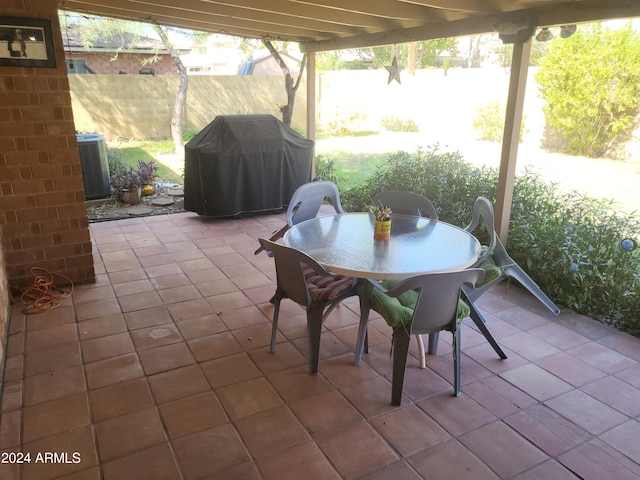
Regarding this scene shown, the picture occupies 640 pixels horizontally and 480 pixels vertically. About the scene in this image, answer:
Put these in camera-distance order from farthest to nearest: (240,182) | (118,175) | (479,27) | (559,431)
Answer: (118,175), (240,182), (479,27), (559,431)

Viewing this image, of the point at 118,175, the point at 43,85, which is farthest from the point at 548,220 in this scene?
the point at 118,175

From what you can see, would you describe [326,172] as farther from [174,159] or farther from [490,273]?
[490,273]

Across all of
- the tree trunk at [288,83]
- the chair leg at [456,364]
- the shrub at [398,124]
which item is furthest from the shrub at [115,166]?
the shrub at [398,124]

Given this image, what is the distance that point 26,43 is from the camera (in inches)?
124

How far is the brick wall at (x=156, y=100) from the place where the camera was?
9.02m

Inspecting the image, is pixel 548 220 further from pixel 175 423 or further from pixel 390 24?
pixel 175 423

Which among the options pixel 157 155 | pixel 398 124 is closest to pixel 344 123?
pixel 398 124

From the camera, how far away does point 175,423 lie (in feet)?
7.13

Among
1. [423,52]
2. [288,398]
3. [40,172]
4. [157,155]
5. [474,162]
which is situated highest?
[423,52]

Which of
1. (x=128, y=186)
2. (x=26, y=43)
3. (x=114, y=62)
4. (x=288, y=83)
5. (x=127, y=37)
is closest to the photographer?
(x=26, y=43)

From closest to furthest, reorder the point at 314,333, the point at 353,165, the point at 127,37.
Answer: the point at 314,333 < the point at 353,165 < the point at 127,37

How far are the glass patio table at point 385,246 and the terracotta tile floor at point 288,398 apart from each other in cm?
63

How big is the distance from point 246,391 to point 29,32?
2.78m

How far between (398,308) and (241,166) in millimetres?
3471
